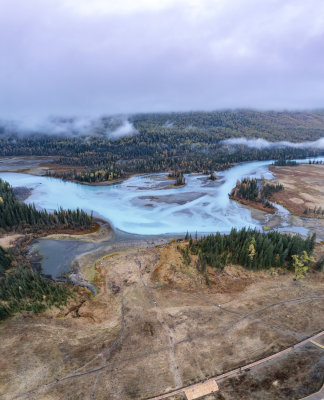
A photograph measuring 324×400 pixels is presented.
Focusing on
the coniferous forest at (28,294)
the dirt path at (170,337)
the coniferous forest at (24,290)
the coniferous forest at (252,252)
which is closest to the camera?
the dirt path at (170,337)

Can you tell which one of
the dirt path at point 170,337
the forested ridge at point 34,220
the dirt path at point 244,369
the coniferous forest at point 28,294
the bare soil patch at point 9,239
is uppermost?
the forested ridge at point 34,220

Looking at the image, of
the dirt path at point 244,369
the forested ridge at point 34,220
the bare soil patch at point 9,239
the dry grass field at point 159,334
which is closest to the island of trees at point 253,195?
the dry grass field at point 159,334

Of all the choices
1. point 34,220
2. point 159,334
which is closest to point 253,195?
point 159,334

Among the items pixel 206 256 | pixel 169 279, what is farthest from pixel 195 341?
pixel 206 256

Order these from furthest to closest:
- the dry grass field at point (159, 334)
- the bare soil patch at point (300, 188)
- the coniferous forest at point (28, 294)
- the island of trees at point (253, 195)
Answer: the island of trees at point (253, 195), the bare soil patch at point (300, 188), the coniferous forest at point (28, 294), the dry grass field at point (159, 334)

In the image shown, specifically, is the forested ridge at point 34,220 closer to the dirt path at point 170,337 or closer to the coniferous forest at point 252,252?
the dirt path at point 170,337

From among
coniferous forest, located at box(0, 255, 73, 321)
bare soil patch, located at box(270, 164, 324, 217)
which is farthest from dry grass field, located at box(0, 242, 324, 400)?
bare soil patch, located at box(270, 164, 324, 217)

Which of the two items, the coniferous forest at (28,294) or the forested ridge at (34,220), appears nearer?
the coniferous forest at (28,294)

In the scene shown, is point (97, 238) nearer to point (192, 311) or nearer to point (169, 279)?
point (169, 279)

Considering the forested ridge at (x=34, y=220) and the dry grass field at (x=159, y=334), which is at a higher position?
the forested ridge at (x=34, y=220)
